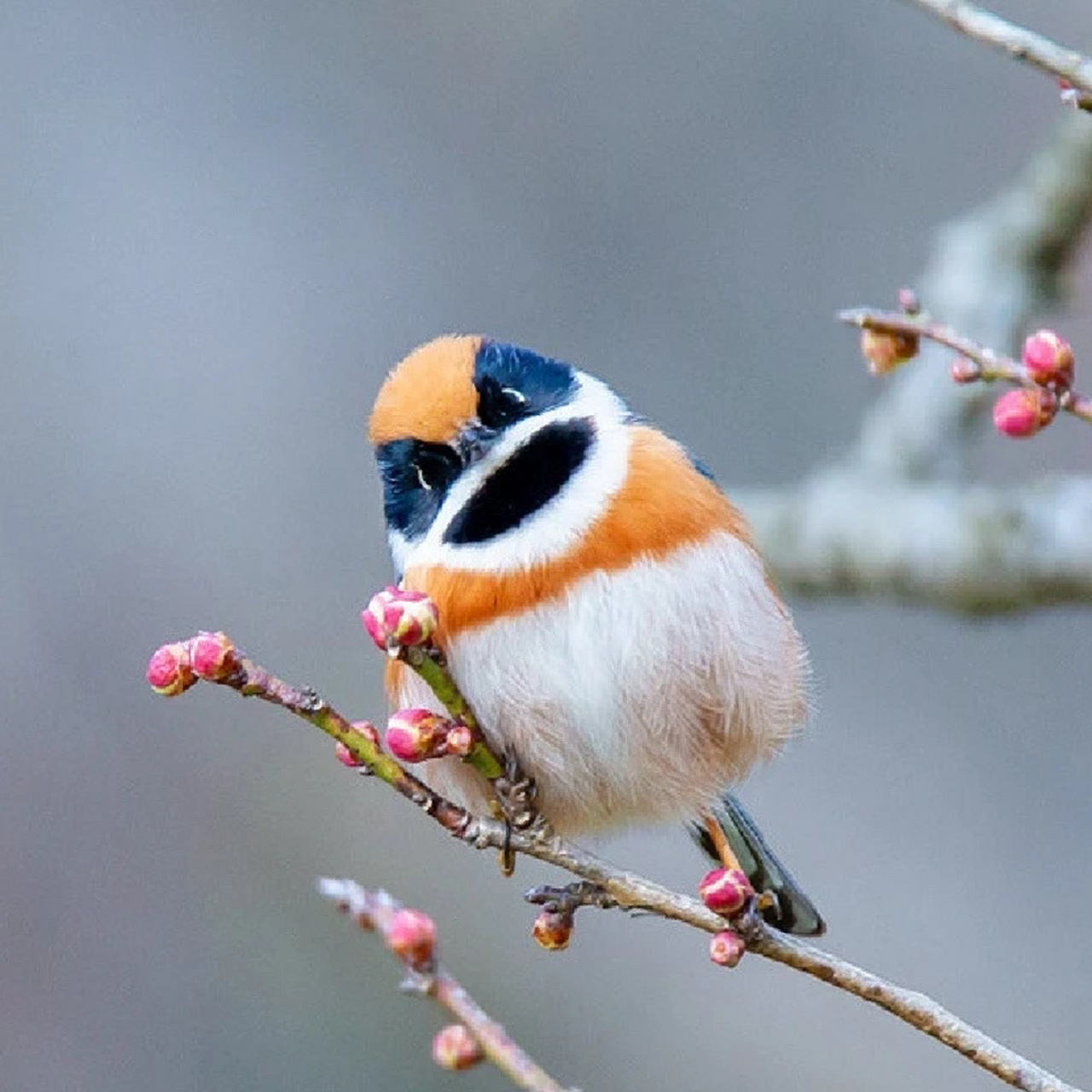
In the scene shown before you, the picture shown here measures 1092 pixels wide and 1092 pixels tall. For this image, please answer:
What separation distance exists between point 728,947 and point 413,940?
0.63 metres

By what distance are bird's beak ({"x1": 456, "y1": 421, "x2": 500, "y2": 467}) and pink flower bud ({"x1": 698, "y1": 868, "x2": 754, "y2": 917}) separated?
0.79 metres

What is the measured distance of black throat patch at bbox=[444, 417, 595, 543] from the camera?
3004 millimetres

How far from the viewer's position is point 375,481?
21.7 ft

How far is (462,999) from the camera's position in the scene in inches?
76.0

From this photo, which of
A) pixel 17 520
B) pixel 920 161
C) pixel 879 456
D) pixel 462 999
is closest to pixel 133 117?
pixel 17 520

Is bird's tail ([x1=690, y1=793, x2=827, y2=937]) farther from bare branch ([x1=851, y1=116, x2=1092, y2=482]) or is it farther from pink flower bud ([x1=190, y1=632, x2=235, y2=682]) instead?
bare branch ([x1=851, y1=116, x2=1092, y2=482])

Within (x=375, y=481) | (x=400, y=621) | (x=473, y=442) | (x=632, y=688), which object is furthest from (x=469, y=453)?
(x=375, y=481)

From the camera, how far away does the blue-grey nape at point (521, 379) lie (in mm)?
3033

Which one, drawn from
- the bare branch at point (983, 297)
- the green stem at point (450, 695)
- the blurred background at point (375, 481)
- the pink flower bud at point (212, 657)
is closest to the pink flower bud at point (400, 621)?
the green stem at point (450, 695)

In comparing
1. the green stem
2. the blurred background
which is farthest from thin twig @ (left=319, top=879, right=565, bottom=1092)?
the blurred background

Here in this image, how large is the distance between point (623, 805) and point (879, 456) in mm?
1928

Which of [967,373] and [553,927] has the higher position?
[967,373]

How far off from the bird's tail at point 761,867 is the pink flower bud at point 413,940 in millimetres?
1429

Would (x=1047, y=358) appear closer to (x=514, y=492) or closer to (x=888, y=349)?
(x=888, y=349)
